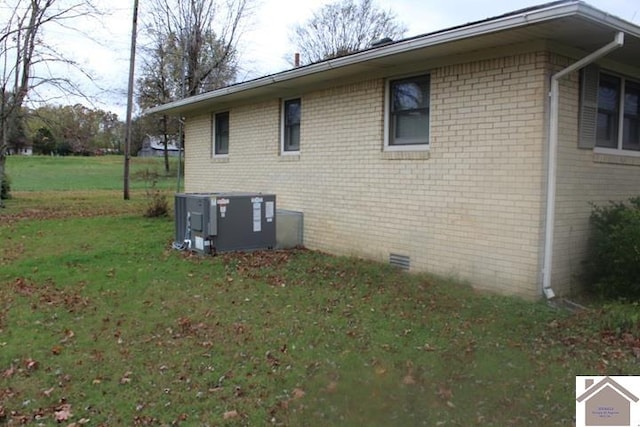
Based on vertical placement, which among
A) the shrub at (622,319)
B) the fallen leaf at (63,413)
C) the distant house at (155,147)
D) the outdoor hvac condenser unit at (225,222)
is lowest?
the fallen leaf at (63,413)

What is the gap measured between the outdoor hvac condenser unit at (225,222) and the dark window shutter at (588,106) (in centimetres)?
510

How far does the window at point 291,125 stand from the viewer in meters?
10.7

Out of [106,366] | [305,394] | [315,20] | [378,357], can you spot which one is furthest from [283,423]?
[315,20]

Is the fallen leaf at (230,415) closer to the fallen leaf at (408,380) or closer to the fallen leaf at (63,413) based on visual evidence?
the fallen leaf at (63,413)

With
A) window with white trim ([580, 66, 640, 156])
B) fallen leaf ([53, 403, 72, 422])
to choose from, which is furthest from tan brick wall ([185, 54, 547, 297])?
fallen leaf ([53, 403, 72, 422])

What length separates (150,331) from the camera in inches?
211

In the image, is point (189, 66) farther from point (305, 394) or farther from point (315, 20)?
point (305, 394)

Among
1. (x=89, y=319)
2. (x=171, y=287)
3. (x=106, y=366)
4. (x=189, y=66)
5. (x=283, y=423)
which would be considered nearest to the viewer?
(x=283, y=423)

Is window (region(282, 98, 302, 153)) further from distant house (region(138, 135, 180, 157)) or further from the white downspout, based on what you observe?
distant house (region(138, 135, 180, 157))

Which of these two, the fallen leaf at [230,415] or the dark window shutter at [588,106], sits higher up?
the dark window shutter at [588,106]

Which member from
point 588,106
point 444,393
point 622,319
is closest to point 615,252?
point 622,319

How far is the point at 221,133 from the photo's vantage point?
44.1 ft

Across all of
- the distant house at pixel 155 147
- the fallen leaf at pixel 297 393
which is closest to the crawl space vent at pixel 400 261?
the fallen leaf at pixel 297 393

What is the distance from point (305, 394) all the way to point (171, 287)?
3716 millimetres
